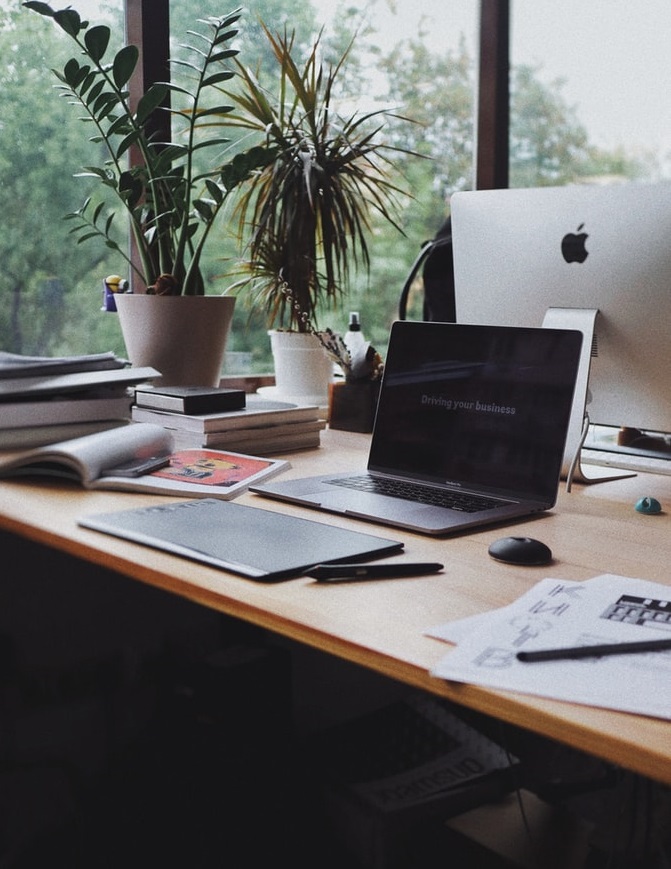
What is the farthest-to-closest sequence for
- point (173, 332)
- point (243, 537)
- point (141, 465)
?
point (173, 332)
point (141, 465)
point (243, 537)

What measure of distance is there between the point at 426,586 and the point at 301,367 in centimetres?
126

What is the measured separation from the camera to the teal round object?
4.39ft

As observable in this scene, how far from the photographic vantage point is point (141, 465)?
4.77 feet

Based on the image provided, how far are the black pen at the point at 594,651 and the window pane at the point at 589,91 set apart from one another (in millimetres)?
3034

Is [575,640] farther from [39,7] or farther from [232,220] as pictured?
[232,220]

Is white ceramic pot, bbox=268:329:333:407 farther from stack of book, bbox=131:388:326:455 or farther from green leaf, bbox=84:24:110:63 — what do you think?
green leaf, bbox=84:24:110:63

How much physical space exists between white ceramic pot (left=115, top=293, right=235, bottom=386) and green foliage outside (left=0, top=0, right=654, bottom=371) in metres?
0.32

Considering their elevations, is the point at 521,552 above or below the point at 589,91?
below

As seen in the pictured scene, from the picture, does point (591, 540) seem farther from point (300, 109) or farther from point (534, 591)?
point (300, 109)

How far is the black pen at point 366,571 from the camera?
3.17 ft

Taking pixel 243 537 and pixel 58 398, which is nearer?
pixel 243 537

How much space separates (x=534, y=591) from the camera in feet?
3.05

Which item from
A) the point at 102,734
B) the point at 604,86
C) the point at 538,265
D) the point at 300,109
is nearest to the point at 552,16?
the point at 604,86

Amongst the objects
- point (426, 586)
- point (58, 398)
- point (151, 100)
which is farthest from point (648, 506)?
point (151, 100)
